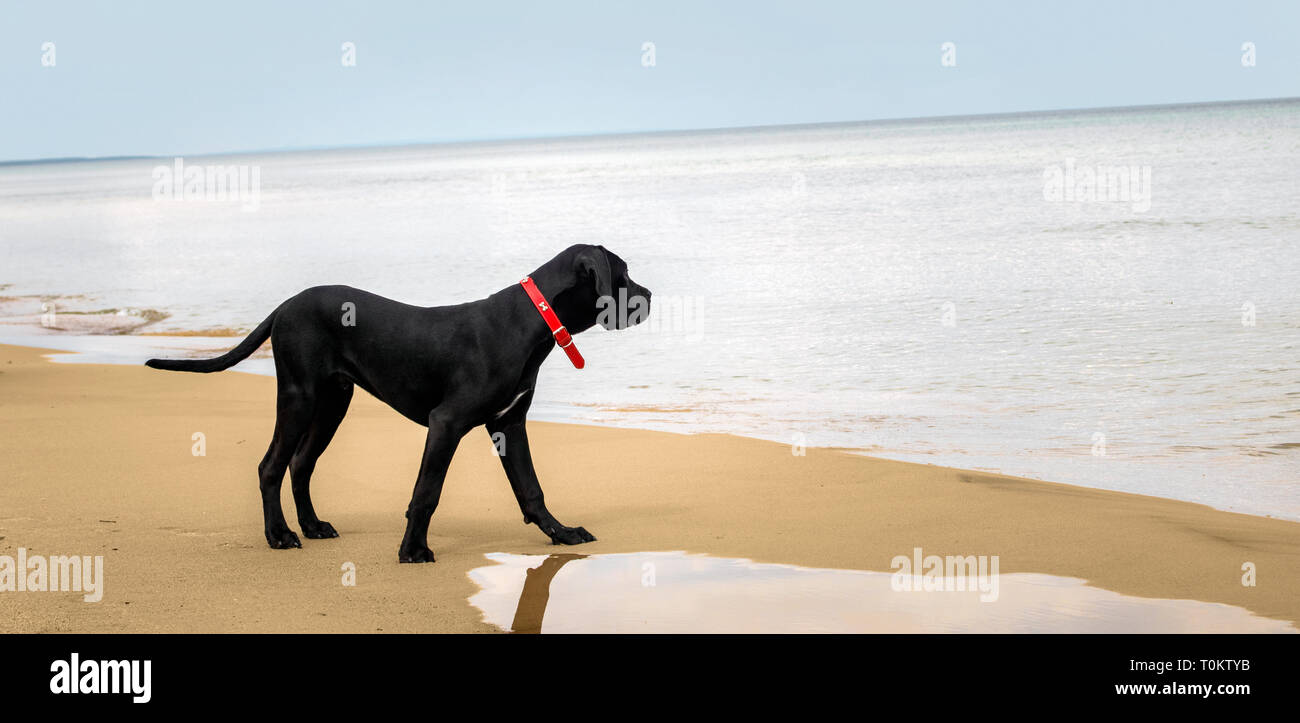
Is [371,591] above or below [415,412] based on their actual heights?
below

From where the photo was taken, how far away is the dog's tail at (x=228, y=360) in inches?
245

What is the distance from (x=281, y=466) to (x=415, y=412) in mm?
773

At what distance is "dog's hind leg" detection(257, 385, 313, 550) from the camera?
616cm

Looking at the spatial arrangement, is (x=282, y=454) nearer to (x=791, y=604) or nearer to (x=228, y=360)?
(x=228, y=360)

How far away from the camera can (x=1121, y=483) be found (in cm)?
808

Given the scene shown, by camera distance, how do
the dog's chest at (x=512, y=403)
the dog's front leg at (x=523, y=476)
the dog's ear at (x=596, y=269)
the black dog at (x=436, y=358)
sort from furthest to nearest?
the dog's front leg at (x=523, y=476) → the dog's chest at (x=512, y=403) → the black dog at (x=436, y=358) → the dog's ear at (x=596, y=269)

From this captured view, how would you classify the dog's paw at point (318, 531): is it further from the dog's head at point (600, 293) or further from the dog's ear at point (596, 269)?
the dog's ear at point (596, 269)

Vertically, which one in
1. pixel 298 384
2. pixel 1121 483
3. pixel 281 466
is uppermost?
pixel 298 384

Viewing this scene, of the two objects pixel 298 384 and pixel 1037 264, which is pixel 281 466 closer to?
pixel 298 384

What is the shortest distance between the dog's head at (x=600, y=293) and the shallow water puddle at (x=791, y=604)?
4.01 ft

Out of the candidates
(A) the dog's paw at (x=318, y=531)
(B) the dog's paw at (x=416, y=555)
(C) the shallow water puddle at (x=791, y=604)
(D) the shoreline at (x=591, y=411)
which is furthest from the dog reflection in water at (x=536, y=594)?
(D) the shoreline at (x=591, y=411)

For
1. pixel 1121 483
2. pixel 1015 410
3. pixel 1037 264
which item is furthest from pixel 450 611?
pixel 1037 264

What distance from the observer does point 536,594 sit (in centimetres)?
553

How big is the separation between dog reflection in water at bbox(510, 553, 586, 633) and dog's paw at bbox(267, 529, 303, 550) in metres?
1.35
